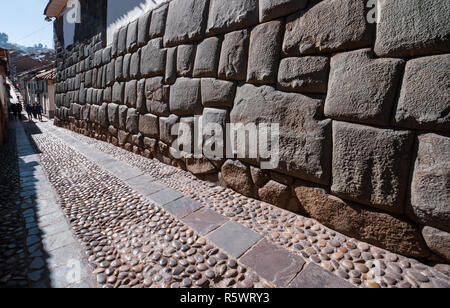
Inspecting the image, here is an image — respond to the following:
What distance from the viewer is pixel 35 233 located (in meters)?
1.88

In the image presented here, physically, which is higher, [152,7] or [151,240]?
[152,7]

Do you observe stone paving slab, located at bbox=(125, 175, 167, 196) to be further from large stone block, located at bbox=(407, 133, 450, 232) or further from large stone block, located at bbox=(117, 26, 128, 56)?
large stone block, located at bbox=(117, 26, 128, 56)

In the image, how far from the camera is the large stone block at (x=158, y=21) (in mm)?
3402

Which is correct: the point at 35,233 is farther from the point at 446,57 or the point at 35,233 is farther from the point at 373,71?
the point at 446,57

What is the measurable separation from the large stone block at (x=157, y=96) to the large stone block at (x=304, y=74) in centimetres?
200

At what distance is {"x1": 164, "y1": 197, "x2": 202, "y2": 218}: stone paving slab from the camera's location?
2189 millimetres

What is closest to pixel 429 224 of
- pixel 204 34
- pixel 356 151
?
pixel 356 151

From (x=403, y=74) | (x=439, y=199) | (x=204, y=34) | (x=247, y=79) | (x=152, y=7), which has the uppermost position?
(x=152, y=7)

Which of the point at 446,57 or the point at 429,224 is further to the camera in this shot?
the point at 429,224

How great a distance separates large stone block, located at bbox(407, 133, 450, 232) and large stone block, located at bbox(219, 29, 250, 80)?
163 cm

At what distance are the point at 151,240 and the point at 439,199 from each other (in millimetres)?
1968

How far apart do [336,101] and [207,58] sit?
1650mm

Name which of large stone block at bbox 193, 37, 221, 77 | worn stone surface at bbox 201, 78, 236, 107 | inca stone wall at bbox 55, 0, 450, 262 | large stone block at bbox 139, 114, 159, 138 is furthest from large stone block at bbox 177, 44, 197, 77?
large stone block at bbox 139, 114, 159, 138

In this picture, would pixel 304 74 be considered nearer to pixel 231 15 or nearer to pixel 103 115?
pixel 231 15
